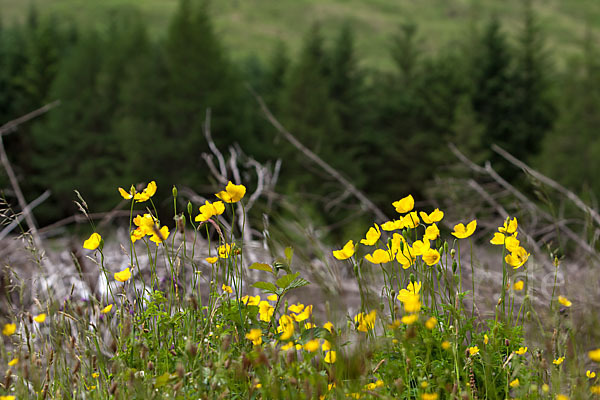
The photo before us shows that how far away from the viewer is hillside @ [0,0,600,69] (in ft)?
285

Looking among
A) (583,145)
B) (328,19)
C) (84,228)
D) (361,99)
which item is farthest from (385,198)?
(328,19)

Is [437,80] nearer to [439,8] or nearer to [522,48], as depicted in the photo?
[522,48]

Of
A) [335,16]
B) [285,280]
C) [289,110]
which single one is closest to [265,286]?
[285,280]

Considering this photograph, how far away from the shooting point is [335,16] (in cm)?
9969

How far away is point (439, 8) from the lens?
366 ft

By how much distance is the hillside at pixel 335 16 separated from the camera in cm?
8694

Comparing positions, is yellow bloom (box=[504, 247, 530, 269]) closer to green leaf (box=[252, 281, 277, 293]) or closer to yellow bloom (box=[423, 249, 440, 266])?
yellow bloom (box=[423, 249, 440, 266])

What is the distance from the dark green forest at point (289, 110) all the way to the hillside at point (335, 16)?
157 ft

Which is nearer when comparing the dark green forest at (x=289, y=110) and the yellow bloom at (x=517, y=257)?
the yellow bloom at (x=517, y=257)

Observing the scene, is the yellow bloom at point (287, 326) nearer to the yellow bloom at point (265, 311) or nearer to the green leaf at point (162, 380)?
the yellow bloom at point (265, 311)

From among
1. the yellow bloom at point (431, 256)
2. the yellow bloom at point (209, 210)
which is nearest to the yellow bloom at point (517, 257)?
the yellow bloom at point (431, 256)

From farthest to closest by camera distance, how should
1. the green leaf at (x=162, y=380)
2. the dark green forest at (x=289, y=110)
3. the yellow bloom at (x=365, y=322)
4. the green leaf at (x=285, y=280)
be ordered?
the dark green forest at (x=289, y=110) < the green leaf at (x=285, y=280) < the yellow bloom at (x=365, y=322) < the green leaf at (x=162, y=380)

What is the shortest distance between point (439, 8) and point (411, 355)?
11830 cm

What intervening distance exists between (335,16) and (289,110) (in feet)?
245
